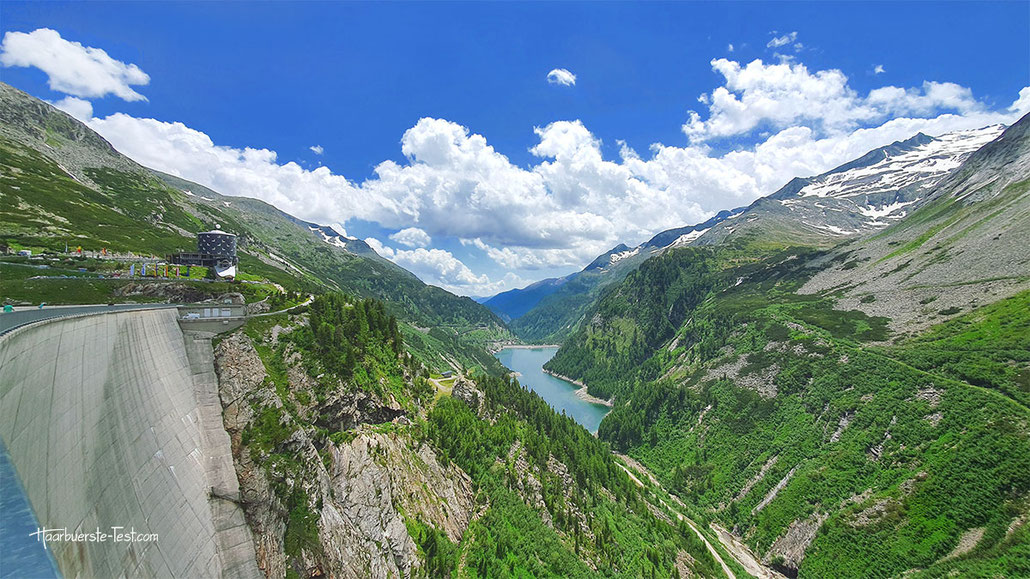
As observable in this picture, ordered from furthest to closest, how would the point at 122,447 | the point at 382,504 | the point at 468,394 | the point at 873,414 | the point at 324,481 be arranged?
the point at 873,414 → the point at 468,394 → the point at 382,504 → the point at 324,481 → the point at 122,447

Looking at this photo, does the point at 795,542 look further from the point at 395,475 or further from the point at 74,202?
the point at 74,202

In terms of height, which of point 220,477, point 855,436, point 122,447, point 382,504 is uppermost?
point 855,436

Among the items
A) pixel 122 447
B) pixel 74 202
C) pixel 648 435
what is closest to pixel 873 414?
pixel 648 435

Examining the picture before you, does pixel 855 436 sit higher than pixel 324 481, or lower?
higher

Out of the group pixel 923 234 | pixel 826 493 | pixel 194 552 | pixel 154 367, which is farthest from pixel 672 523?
pixel 923 234

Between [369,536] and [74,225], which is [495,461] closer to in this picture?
[369,536]
